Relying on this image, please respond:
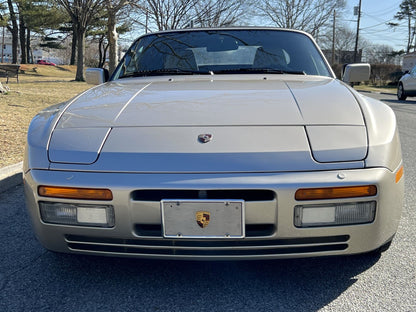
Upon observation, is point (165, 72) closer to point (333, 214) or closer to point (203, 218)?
point (203, 218)

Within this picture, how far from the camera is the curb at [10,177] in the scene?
3.95 m

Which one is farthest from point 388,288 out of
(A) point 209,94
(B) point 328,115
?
(A) point 209,94

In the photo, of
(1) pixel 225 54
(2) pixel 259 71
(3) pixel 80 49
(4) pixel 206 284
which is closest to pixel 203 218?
(4) pixel 206 284

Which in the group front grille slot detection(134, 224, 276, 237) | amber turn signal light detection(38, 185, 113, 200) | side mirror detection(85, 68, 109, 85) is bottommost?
front grille slot detection(134, 224, 276, 237)

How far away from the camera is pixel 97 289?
2090mm

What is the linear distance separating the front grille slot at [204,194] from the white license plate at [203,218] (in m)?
0.04

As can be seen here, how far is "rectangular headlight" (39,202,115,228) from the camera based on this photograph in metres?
1.84

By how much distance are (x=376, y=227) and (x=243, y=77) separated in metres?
1.48

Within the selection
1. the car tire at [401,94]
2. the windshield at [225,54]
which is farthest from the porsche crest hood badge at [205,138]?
the car tire at [401,94]

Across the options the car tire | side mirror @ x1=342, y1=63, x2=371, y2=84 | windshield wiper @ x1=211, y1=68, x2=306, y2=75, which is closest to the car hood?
windshield wiper @ x1=211, y1=68, x2=306, y2=75

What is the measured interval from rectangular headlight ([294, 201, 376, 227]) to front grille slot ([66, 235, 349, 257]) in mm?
81

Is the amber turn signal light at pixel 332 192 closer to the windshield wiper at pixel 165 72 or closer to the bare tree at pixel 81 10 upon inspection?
the windshield wiper at pixel 165 72

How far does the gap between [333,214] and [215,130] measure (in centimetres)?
68

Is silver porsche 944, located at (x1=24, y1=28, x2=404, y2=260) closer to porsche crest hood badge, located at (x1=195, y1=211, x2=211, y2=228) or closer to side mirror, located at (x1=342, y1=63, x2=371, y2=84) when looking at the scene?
porsche crest hood badge, located at (x1=195, y1=211, x2=211, y2=228)
